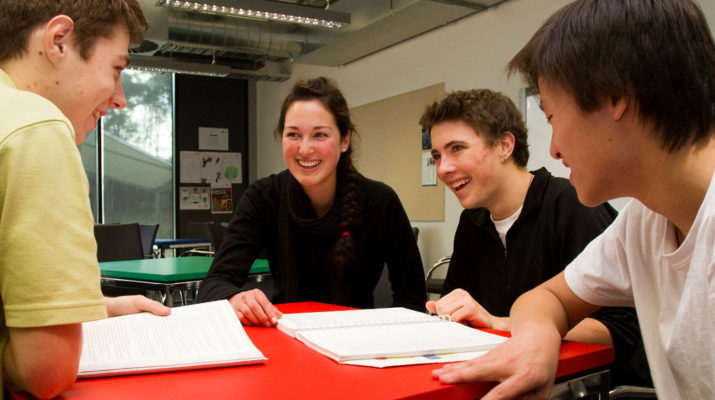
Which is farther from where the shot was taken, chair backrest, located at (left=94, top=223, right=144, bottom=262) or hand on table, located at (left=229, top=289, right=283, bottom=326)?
chair backrest, located at (left=94, top=223, right=144, bottom=262)

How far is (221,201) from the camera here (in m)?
8.35

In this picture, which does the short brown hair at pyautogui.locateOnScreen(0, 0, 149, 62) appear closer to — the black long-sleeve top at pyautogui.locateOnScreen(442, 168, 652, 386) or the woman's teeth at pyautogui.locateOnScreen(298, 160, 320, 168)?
the woman's teeth at pyautogui.locateOnScreen(298, 160, 320, 168)

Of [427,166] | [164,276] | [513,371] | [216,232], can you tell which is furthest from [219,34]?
[513,371]

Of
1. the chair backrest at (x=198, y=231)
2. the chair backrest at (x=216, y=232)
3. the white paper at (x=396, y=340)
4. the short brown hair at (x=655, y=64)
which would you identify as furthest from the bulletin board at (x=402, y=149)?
the short brown hair at (x=655, y=64)

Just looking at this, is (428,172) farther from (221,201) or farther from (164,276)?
(221,201)

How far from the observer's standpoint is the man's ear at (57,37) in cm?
84

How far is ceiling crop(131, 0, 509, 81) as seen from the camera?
15.1 ft

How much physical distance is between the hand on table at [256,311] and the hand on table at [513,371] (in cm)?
50

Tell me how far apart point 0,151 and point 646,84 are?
0.88 m

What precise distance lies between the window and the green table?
538 centimetres

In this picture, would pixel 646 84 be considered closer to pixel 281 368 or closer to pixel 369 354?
pixel 369 354

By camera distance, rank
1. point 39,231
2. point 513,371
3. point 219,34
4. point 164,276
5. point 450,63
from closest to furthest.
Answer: point 39,231 < point 513,371 < point 164,276 < point 450,63 < point 219,34

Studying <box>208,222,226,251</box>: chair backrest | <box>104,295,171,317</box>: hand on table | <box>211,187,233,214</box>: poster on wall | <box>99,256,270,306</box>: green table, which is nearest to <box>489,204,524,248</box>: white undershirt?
<box>104,295,171,317</box>: hand on table

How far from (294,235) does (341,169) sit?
0.34 m
